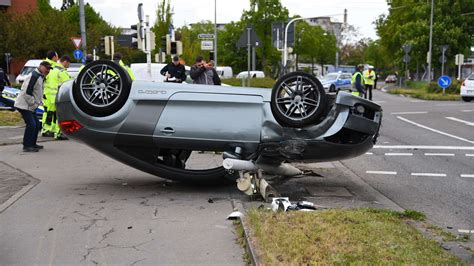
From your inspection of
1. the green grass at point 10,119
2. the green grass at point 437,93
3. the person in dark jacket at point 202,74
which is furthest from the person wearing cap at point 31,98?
the green grass at point 437,93

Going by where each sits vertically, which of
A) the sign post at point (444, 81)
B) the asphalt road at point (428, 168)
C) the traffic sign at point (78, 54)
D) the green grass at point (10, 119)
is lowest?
the asphalt road at point (428, 168)

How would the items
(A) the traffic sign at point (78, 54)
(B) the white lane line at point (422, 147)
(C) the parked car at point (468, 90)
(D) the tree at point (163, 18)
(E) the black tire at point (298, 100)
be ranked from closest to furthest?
(E) the black tire at point (298, 100), (B) the white lane line at point (422, 147), (A) the traffic sign at point (78, 54), (C) the parked car at point (468, 90), (D) the tree at point (163, 18)

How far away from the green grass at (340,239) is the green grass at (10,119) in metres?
12.3

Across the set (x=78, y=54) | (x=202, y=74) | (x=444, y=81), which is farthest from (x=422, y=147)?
(x=444, y=81)

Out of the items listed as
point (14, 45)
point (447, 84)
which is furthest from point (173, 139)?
point (14, 45)

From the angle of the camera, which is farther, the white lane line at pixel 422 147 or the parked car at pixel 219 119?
the white lane line at pixel 422 147

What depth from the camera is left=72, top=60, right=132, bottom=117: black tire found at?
7258 millimetres

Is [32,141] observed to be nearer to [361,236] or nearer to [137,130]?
[137,130]

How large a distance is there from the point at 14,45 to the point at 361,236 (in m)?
41.5

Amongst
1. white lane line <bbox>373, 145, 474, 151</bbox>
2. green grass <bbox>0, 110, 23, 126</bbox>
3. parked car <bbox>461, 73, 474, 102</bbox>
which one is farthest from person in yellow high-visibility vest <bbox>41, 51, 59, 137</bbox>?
parked car <bbox>461, 73, 474, 102</bbox>

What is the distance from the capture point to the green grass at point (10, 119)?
53.9 feet

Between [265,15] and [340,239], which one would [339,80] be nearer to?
[265,15]

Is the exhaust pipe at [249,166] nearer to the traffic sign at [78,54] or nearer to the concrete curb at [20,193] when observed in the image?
the concrete curb at [20,193]

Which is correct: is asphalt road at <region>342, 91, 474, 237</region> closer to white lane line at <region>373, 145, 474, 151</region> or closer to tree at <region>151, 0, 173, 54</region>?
white lane line at <region>373, 145, 474, 151</region>
